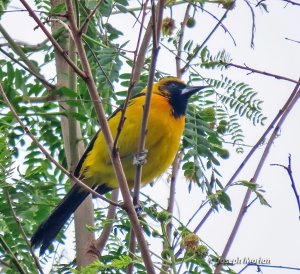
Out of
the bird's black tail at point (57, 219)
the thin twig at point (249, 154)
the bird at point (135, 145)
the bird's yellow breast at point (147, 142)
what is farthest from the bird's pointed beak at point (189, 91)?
the thin twig at point (249, 154)

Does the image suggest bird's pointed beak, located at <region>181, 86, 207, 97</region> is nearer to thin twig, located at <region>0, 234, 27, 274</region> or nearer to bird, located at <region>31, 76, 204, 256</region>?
bird, located at <region>31, 76, 204, 256</region>

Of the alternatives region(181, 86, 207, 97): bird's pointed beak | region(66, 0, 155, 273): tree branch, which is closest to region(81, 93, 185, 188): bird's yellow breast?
region(181, 86, 207, 97): bird's pointed beak

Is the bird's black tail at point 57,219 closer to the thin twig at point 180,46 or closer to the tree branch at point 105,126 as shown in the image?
the thin twig at point 180,46

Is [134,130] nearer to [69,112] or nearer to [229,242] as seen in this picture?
[69,112]

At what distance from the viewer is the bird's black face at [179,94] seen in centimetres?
449

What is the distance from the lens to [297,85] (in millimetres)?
3221

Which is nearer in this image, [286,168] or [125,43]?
[286,168]

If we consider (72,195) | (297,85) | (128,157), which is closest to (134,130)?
(128,157)

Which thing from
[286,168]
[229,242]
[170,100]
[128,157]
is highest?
[170,100]

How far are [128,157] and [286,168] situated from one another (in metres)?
1.54

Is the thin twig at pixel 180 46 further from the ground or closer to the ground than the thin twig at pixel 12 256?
further from the ground

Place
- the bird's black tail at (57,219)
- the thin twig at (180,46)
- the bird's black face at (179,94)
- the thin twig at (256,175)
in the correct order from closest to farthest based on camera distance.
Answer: the thin twig at (256,175) < the thin twig at (180,46) < the bird's black tail at (57,219) < the bird's black face at (179,94)

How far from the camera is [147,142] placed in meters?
4.42

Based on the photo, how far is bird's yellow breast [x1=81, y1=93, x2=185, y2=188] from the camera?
4391 millimetres
